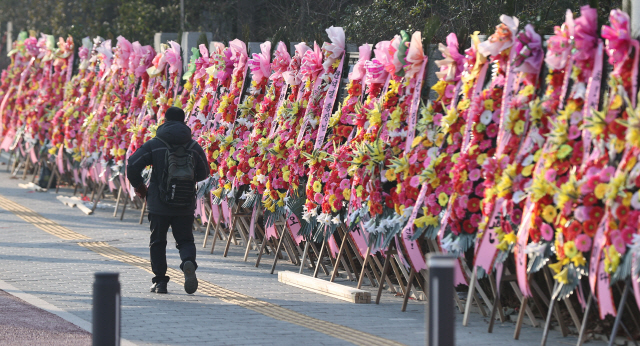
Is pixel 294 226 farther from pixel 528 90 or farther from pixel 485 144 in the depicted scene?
pixel 528 90

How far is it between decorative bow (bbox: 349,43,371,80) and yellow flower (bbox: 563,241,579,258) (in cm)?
306

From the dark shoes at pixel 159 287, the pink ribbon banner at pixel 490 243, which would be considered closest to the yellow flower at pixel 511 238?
the pink ribbon banner at pixel 490 243

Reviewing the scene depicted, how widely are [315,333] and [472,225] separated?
1.46 meters

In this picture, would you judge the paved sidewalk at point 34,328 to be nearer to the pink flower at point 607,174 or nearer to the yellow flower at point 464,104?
the yellow flower at point 464,104

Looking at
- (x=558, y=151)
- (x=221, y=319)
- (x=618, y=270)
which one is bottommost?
(x=221, y=319)

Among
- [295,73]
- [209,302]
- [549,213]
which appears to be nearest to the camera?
[549,213]

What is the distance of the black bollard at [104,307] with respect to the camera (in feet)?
16.3

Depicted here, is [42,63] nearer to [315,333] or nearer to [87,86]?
[87,86]

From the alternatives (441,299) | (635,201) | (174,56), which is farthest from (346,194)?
(174,56)

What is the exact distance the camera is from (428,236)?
26.2 ft

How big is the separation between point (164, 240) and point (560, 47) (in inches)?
166

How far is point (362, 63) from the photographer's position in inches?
357

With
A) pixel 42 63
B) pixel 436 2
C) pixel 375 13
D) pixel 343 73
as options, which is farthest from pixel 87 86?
pixel 343 73

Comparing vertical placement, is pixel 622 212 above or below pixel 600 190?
below
